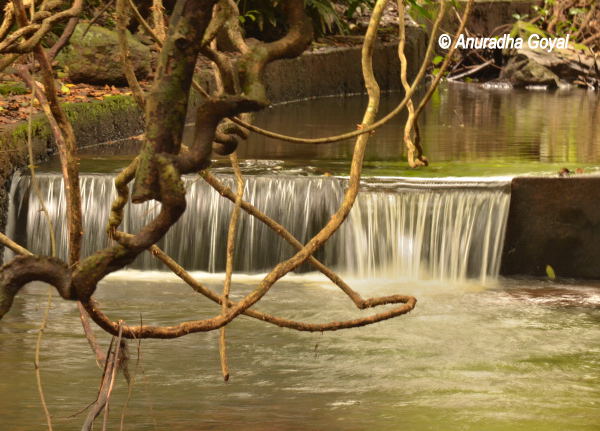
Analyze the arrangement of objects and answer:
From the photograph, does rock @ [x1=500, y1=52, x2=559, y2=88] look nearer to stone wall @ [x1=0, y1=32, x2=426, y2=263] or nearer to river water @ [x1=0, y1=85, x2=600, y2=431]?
stone wall @ [x1=0, y1=32, x2=426, y2=263]

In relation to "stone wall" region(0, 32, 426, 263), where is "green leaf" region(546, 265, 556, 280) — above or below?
below

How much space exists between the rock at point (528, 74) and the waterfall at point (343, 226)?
10.9m

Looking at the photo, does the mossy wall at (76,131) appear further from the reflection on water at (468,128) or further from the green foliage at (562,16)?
the green foliage at (562,16)

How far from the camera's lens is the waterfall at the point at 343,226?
8414mm

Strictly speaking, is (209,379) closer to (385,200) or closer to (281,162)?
(385,200)

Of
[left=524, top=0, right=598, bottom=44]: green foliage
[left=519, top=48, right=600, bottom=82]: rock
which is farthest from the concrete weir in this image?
[left=524, top=0, right=598, bottom=44]: green foliage

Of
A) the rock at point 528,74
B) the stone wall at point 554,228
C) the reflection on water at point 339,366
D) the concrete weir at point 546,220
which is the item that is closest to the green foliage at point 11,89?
the concrete weir at point 546,220

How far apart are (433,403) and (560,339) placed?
1428mm

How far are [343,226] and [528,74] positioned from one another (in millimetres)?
11278

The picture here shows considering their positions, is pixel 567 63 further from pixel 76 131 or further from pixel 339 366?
pixel 339 366

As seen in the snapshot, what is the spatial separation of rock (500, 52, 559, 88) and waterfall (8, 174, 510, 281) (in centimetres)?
1091

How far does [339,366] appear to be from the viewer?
6.07m

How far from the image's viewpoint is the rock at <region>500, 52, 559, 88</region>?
1897 cm

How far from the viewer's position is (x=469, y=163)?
31.2 ft
